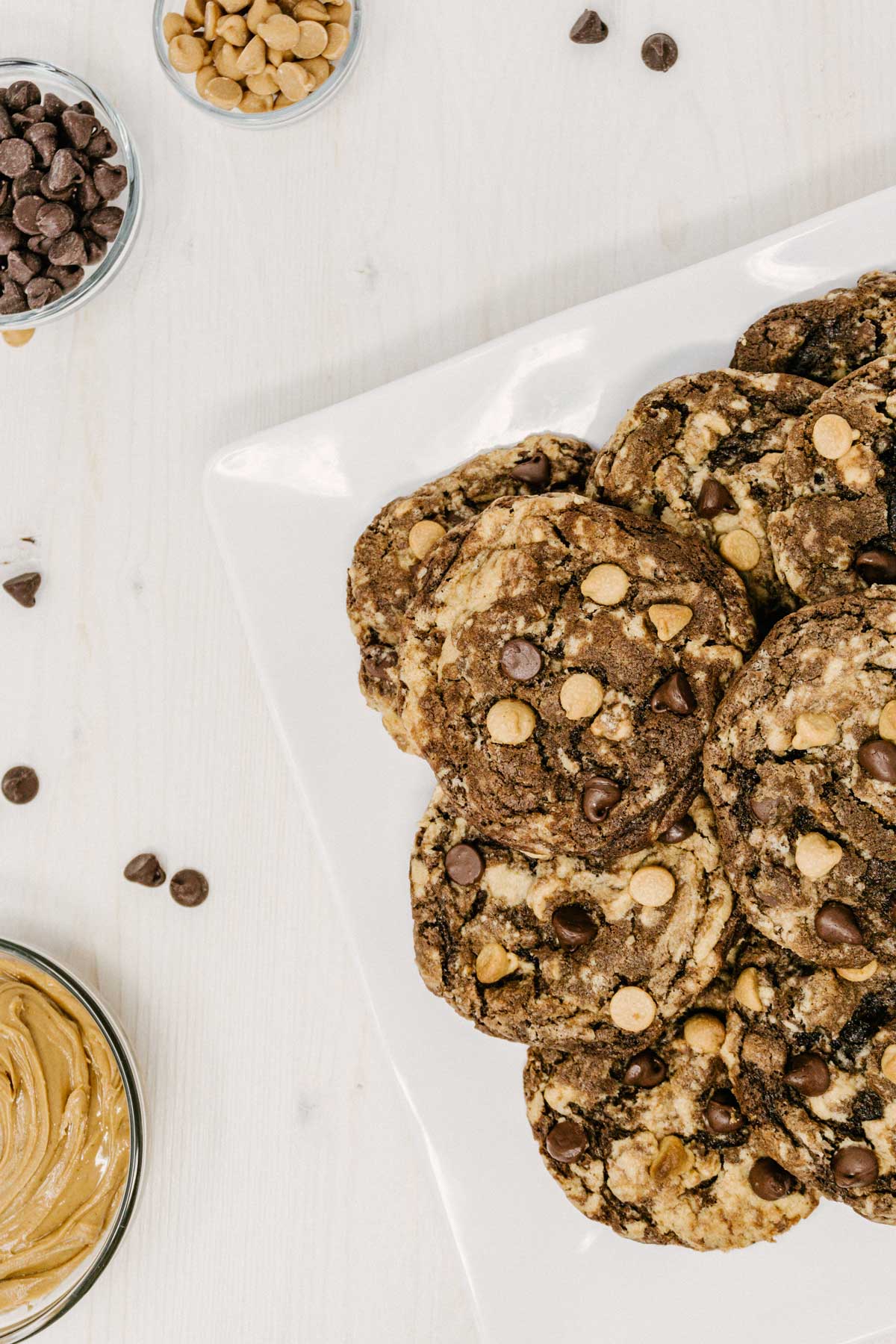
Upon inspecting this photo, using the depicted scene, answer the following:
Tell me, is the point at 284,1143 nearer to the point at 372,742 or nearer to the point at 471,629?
the point at 372,742

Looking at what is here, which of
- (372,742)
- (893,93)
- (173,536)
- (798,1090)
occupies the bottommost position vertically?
(798,1090)

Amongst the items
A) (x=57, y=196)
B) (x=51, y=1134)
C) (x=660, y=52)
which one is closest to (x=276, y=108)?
(x=57, y=196)

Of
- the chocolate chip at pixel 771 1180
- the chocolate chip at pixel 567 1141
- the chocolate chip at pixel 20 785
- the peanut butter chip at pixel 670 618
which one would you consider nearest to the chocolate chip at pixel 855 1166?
the chocolate chip at pixel 771 1180

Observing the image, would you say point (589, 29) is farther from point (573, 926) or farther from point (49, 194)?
point (573, 926)

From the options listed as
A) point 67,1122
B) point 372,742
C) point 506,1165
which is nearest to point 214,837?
point 372,742

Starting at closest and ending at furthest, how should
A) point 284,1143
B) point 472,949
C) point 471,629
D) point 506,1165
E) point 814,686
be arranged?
point 814,686 → point 471,629 → point 472,949 → point 506,1165 → point 284,1143

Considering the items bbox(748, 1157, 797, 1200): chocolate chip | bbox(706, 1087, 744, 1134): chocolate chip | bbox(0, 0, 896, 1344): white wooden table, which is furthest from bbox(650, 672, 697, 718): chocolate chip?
bbox(0, 0, 896, 1344): white wooden table
